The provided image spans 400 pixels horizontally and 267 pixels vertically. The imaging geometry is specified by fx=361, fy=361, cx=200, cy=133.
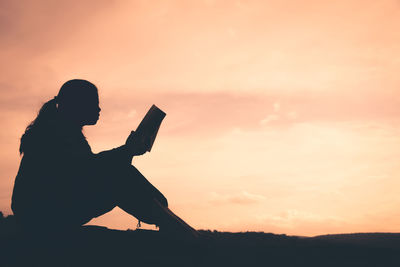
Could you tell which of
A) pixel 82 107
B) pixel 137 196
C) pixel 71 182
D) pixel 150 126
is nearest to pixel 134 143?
pixel 150 126

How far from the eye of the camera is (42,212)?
3.86 meters

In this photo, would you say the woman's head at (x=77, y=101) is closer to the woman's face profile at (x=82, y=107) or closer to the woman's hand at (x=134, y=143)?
the woman's face profile at (x=82, y=107)

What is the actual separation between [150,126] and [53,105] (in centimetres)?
123

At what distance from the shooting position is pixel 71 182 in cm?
394

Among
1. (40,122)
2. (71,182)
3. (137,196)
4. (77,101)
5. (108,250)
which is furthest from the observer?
(77,101)

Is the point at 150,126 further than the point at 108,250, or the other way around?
the point at 150,126

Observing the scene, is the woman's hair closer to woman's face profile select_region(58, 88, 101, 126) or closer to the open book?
woman's face profile select_region(58, 88, 101, 126)

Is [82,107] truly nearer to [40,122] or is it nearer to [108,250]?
[40,122]

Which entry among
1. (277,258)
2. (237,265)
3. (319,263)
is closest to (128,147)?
(237,265)

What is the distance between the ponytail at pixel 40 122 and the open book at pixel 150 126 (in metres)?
1.09

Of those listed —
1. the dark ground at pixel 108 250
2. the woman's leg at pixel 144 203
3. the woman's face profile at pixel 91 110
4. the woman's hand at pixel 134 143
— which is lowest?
the dark ground at pixel 108 250

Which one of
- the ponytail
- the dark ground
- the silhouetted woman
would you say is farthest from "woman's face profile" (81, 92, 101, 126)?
the dark ground

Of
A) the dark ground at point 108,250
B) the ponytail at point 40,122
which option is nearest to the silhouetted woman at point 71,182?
the ponytail at point 40,122

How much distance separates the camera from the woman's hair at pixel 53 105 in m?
3.99
